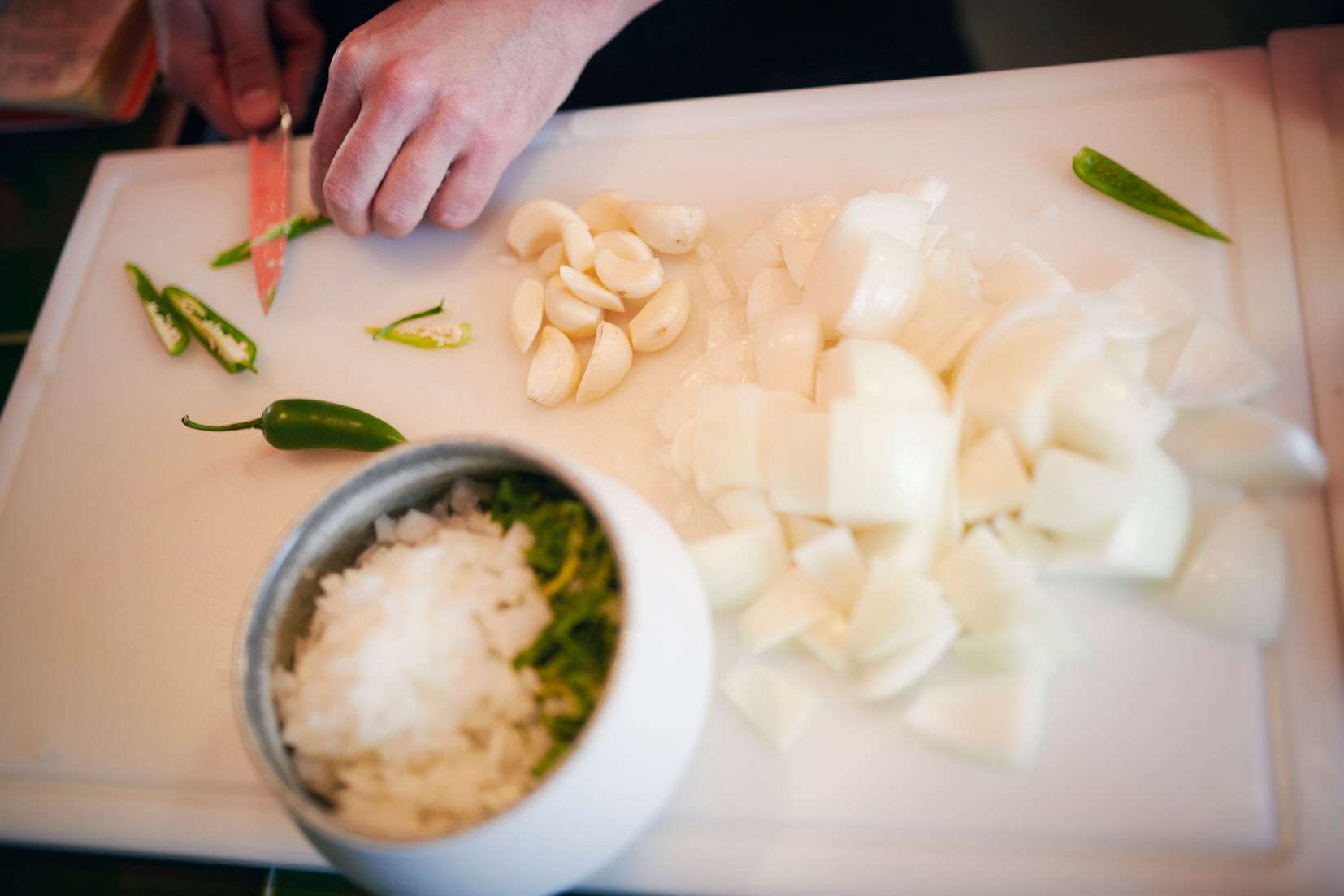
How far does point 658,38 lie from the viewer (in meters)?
2.17

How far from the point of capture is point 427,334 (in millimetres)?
1741

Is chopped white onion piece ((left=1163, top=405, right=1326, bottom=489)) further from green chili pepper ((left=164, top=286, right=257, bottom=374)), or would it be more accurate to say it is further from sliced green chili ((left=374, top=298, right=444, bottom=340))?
green chili pepper ((left=164, top=286, right=257, bottom=374))

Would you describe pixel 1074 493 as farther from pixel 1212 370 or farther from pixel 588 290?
pixel 588 290

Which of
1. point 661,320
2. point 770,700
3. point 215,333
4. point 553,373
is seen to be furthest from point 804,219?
point 215,333

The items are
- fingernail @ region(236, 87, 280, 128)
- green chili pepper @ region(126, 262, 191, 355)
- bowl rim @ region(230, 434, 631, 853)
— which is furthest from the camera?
fingernail @ region(236, 87, 280, 128)

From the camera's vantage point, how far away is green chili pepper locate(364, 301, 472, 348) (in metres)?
1.72

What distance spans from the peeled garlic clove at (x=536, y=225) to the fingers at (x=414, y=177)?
0.55 ft

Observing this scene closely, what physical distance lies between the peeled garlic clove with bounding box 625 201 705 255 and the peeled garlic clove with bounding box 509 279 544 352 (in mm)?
223

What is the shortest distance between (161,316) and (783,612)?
1494 millimetres

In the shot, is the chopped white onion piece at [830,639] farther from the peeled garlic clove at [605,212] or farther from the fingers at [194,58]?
the fingers at [194,58]

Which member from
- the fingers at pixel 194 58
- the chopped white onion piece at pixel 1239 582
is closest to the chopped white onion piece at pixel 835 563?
the chopped white onion piece at pixel 1239 582

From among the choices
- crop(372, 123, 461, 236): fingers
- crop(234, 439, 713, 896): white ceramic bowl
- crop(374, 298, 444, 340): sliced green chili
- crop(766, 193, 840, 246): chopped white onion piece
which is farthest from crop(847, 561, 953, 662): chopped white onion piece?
crop(372, 123, 461, 236): fingers

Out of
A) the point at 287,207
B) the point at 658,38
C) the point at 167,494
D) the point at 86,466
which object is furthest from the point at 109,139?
the point at 658,38

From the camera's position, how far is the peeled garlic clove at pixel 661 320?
158 centimetres
